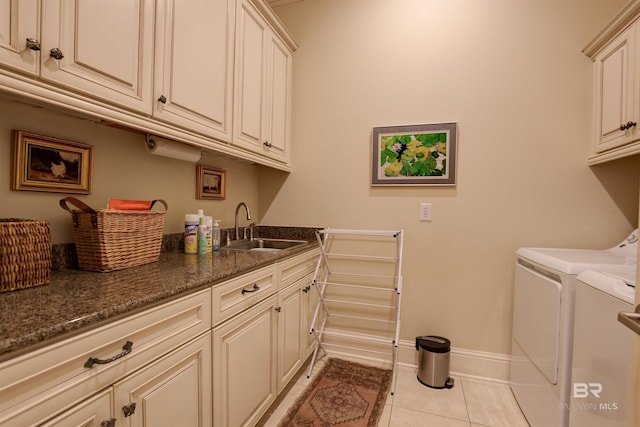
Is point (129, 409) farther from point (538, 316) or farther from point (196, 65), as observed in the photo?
point (538, 316)

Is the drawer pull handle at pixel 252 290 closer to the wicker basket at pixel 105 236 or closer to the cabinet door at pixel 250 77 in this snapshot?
the wicker basket at pixel 105 236

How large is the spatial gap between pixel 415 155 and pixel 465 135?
0.36m

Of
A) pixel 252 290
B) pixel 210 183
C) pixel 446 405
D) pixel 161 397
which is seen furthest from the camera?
pixel 210 183

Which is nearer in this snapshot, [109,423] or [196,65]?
[109,423]

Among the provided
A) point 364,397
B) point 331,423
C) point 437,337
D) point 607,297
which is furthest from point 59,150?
point 437,337

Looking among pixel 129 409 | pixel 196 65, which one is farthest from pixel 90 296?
pixel 196 65

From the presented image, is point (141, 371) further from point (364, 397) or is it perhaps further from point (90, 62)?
point (364, 397)

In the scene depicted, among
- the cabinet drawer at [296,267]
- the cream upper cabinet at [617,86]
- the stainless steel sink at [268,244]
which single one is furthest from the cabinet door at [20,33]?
the cream upper cabinet at [617,86]

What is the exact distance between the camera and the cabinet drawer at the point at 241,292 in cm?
117

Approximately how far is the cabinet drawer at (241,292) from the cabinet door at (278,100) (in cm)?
94

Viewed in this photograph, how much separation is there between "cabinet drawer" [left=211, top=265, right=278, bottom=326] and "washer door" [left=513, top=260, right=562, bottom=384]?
136 centimetres

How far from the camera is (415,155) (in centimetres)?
215

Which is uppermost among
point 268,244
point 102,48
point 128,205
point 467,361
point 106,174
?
point 102,48

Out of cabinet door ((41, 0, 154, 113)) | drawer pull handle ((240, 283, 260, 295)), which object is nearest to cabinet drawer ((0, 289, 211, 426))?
drawer pull handle ((240, 283, 260, 295))
